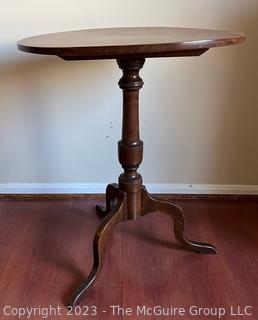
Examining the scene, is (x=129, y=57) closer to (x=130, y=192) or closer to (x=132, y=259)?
(x=130, y=192)

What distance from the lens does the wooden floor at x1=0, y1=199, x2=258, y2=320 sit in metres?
1.23

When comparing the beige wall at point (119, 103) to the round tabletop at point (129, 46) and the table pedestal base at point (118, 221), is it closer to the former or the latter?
the table pedestal base at point (118, 221)

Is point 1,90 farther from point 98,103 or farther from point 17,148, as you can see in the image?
point 98,103

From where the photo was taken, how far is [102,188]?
185 cm

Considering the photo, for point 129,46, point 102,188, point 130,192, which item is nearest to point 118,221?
point 130,192

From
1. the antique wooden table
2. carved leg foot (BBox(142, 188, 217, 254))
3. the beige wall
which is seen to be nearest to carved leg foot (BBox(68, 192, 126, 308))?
the antique wooden table

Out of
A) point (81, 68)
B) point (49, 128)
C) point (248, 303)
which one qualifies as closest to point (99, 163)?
point (49, 128)

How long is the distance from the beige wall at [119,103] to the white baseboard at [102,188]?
27mm

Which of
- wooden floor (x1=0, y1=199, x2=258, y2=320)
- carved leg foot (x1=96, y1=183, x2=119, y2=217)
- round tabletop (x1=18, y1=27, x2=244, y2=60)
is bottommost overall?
wooden floor (x1=0, y1=199, x2=258, y2=320)

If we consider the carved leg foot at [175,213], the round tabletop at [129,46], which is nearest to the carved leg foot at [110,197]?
the carved leg foot at [175,213]

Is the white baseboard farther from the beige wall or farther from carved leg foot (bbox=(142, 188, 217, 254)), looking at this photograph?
carved leg foot (bbox=(142, 188, 217, 254))

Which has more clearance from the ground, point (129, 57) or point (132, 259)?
point (129, 57)

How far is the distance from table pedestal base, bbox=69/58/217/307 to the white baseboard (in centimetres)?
38

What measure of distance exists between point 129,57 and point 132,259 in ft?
2.43
